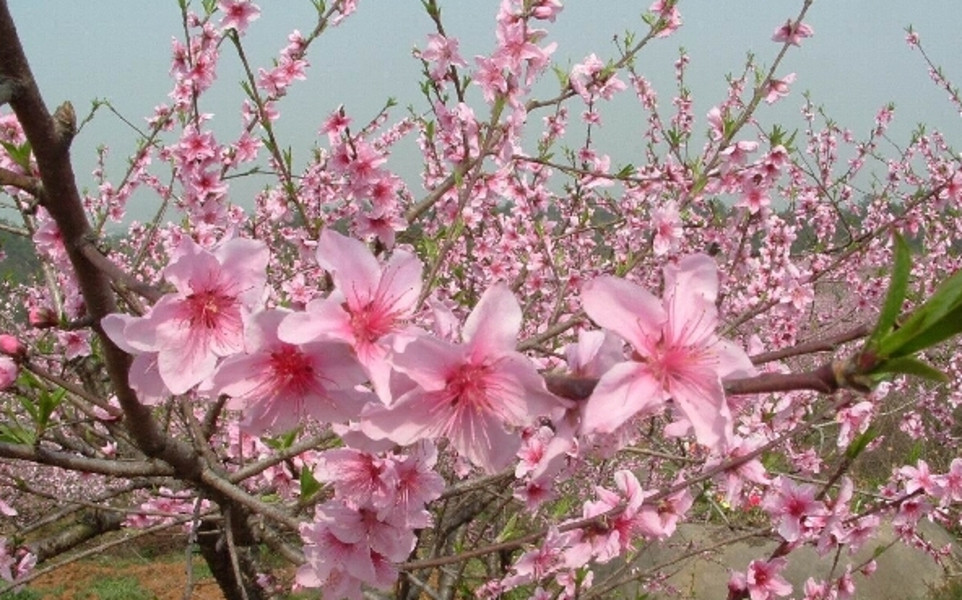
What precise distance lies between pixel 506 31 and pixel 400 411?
210 centimetres

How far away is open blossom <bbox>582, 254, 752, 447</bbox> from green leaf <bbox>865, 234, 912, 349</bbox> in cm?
22

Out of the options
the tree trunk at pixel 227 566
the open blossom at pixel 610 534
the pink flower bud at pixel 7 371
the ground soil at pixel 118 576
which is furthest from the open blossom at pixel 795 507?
the ground soil at pixel 118 576

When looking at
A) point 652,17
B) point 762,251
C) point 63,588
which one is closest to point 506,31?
point 652,17

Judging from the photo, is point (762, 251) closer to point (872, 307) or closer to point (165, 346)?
point (872, 307)

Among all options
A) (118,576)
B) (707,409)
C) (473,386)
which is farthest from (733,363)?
(118,576)

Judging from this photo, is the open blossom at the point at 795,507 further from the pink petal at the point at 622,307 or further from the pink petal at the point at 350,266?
the pink petal at the point at 350,266

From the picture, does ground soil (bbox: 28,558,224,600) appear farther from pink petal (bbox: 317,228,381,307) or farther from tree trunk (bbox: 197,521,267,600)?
pink petal (bbox: 317,228,381,307)

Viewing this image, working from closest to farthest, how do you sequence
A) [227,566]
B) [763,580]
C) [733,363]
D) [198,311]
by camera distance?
A: [733,363]
[198,311]
[763,580]
[227,566]

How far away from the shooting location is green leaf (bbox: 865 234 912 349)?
31.2 inches

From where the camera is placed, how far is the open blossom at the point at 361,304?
3.58 feet

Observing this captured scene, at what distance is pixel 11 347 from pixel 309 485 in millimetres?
784

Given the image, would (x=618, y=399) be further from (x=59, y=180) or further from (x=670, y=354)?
(x=59, y=180)

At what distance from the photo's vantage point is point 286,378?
1.26 m

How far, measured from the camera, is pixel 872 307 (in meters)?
7.52
